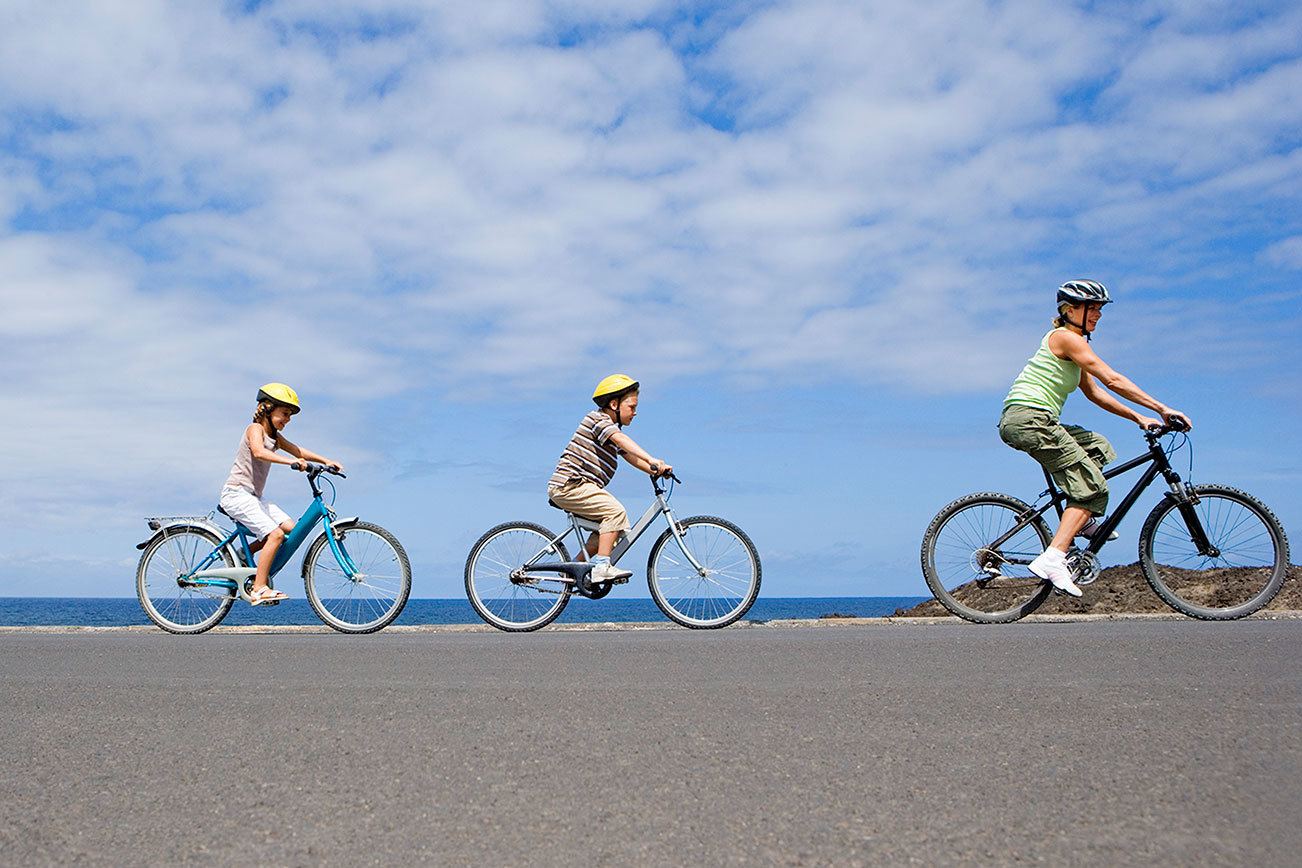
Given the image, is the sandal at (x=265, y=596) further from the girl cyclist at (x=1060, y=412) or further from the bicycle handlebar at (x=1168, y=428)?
the bicycle handlebar at (x=1168, y=428)

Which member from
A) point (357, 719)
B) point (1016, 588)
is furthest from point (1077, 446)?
point (357, 719)

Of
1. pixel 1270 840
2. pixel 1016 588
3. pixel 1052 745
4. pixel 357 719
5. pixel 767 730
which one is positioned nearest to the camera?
pixel 1270 840

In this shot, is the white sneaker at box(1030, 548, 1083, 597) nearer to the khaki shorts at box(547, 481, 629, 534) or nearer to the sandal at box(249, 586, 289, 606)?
the khaki shorts at box(547, 481, 629, 534)

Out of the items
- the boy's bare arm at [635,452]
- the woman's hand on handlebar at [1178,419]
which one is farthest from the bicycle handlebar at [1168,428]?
the boy's bare arm at [635,452]

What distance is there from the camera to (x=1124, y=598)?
10.8m

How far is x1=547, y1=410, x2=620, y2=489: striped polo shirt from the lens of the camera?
9.09m

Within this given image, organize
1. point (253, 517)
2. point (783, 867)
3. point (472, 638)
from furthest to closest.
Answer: point (253, 517), point (472, 638), point (783, 867)

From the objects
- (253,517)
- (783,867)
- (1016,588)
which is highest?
(253,517)

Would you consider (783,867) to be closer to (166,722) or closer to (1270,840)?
(1270,840)

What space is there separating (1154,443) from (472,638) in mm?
5070

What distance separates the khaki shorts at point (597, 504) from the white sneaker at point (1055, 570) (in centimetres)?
321

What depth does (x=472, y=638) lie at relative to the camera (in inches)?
297

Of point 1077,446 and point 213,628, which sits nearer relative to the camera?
point 1077,446

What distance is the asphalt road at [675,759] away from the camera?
2.46m
